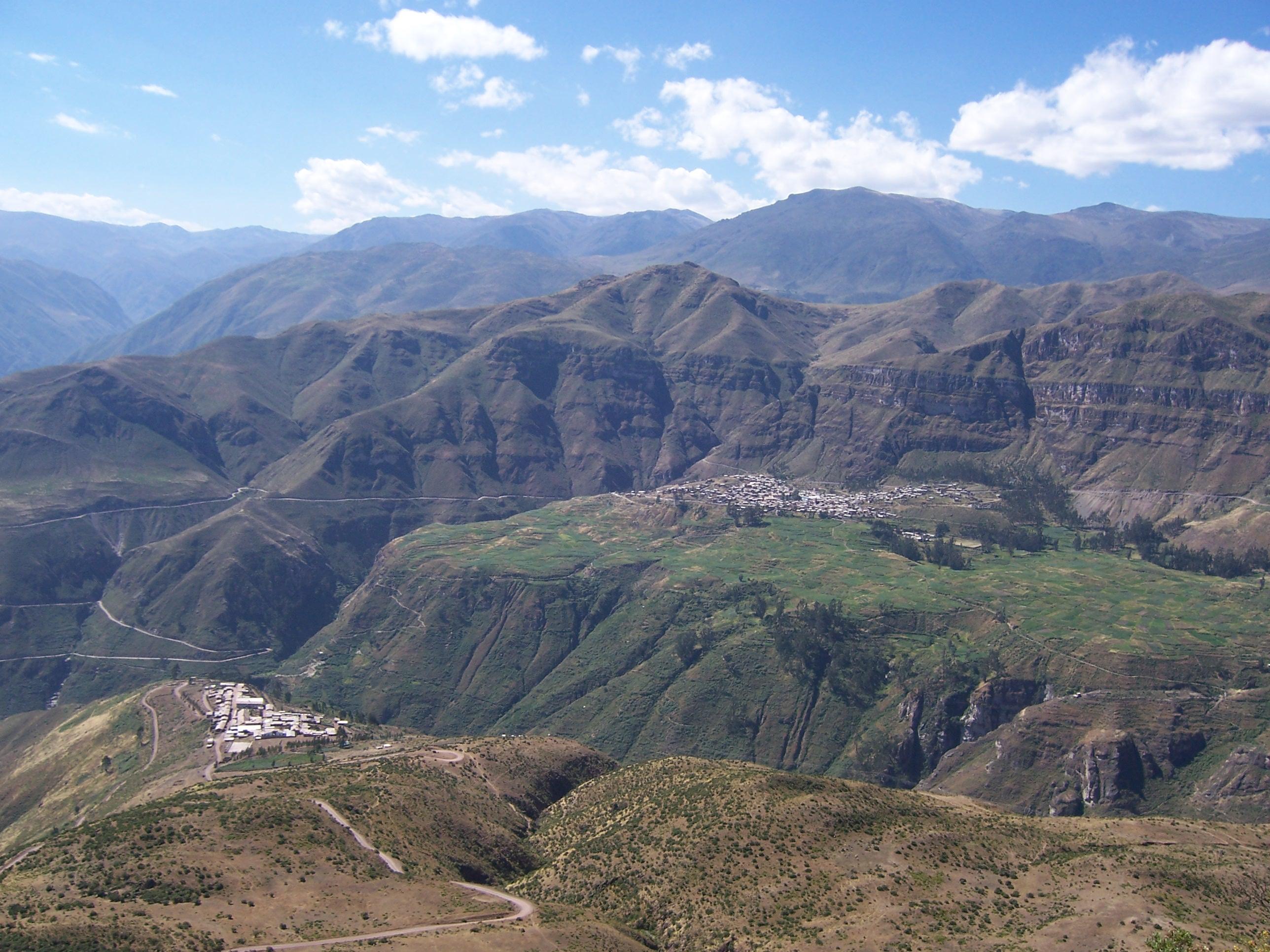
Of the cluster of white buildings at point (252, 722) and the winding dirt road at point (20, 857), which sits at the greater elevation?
the winding dirt road at point (20, 857)

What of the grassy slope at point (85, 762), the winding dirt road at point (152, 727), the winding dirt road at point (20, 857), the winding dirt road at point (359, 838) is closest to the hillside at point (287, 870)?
the winding dirt road at point (359, 838)

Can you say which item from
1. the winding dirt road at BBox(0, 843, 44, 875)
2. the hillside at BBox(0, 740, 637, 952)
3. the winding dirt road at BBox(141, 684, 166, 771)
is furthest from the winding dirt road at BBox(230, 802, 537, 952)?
the winding dirt road at BBox(141, 684, 166, 771)

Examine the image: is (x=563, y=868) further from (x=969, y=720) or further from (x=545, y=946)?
(x=969, y=720)

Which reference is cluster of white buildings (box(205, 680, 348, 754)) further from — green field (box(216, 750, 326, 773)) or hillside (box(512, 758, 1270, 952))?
hillside (box(512, 758, 1270, 952))

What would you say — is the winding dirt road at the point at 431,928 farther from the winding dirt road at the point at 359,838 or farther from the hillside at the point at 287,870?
the winding dirt road at the point at 359,838

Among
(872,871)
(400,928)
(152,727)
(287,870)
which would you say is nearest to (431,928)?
(400,928)

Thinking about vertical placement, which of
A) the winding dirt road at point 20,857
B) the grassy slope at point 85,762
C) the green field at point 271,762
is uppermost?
the winding dirt road at point 20,857
